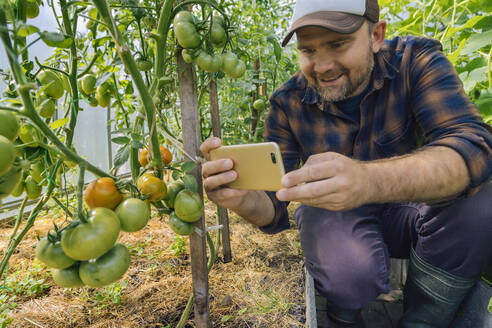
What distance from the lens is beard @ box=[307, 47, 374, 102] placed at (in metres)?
1.06

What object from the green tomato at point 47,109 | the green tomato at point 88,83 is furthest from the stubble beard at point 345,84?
the green tomato at point 47,109

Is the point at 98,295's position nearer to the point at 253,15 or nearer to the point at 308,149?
the point at 308,149

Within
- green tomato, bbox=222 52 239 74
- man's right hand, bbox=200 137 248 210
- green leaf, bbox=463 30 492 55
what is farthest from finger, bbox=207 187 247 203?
green leaf, bbox=463 30 492 55

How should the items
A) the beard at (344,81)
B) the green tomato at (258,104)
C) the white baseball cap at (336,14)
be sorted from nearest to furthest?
the white baseball cap at (336,14) < the beard at (344,81) < the green tomato at (258,104)

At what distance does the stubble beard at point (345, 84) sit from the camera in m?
1.07

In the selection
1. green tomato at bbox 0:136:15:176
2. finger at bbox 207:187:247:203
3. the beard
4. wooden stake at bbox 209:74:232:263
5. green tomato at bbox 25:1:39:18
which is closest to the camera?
green tomato at bbox 0:136:15:176

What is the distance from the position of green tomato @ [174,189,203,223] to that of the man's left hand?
0.65 feet

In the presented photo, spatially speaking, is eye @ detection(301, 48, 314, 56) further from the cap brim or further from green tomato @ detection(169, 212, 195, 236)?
green tomato @ detection(169, 212, 195, 236)

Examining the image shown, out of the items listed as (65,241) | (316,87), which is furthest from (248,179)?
(316,87)

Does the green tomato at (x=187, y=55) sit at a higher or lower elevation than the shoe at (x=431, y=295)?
higher

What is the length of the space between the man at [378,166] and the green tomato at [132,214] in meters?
0.27

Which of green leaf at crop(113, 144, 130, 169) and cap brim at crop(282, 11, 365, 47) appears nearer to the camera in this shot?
green leaf at crop(113, 144, 130, 169)

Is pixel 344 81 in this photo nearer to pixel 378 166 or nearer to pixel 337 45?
pixel 337 45

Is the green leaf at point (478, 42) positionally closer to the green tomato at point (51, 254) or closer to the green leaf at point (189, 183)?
the green leaf at point (189, 183)
